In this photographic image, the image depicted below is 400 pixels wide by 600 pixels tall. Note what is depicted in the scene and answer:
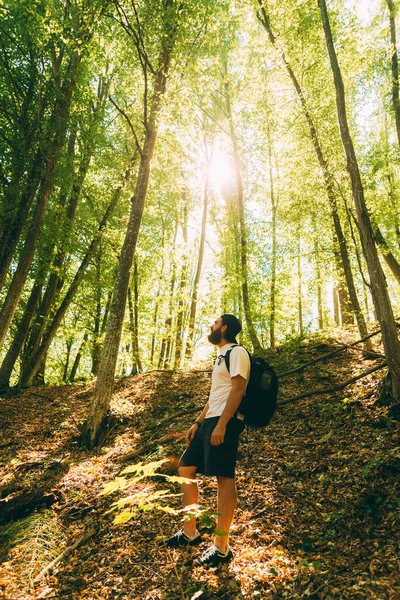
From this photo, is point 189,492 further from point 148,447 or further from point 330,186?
point 330,186

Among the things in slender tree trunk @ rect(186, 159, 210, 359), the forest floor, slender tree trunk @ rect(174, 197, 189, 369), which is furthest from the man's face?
slender tree trunk @ rect(174, 197, 189, 369)

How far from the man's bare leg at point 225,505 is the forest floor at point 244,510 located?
12.0 inches

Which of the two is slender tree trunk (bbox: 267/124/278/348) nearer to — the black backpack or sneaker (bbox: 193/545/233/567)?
the black backpack

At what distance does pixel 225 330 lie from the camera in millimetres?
3717

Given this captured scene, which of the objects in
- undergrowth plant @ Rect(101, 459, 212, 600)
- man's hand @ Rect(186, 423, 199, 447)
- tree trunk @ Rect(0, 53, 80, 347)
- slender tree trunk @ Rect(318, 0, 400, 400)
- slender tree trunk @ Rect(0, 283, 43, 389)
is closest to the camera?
undergrowth plant @ Rect(101, 459, 212, 600)

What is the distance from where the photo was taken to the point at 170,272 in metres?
18.9

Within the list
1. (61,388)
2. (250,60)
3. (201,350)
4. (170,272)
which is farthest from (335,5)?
(201,350)

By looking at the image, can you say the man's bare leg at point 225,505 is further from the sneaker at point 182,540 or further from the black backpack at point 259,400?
the black backpack at point 259,400

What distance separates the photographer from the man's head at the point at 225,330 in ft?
12.1

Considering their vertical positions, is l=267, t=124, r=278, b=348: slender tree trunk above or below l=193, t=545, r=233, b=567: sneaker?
above

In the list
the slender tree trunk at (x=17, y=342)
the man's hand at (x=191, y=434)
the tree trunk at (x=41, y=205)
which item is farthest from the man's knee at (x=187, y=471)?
the slender tree trunk at (x=17, y=342)

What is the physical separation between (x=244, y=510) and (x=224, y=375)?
2010 millimetres

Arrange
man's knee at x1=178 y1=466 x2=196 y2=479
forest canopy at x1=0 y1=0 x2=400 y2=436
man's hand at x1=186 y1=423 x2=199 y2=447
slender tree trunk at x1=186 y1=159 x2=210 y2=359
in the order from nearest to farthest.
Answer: man's knee at x1=178 y1=466 x2=196 y2=479 < man's hand at x1=186 y1=423 x2=199 y2=447 < forest canopy at x1=0 y1=0 x2=400 y2=436 < slender tree trunk at x1=186 y1=159 x2=210 y2=359

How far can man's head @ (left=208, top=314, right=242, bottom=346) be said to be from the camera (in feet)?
12.1
